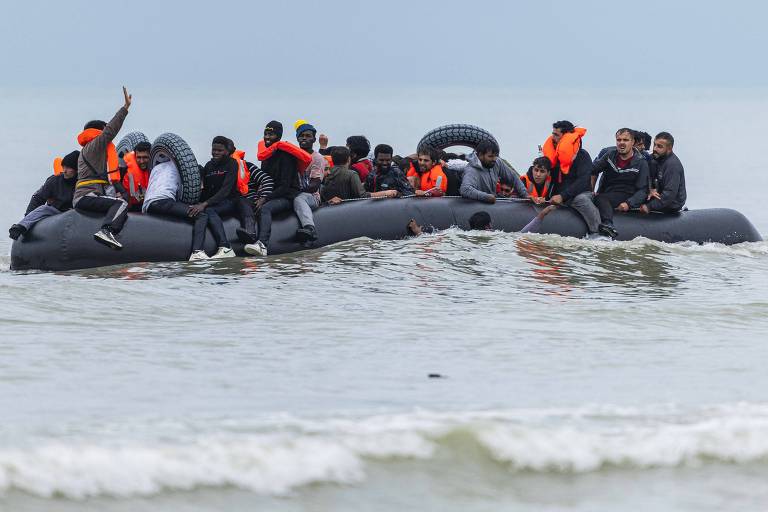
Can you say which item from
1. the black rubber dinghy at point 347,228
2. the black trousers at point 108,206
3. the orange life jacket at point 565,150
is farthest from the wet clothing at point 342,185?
the black trousers at point 108,206

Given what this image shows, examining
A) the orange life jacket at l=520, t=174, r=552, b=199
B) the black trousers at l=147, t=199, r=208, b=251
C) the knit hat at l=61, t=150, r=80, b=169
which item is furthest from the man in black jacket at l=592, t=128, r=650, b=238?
the knit hat at l=61, t=150, r=80, b=169

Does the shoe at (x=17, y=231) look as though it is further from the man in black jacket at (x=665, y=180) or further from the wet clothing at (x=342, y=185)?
the man in black jacket at (x=665, y=180)

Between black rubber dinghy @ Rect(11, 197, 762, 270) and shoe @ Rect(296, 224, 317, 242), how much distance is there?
93mm

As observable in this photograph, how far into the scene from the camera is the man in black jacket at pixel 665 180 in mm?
18094

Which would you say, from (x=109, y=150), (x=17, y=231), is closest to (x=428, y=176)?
(x=109, y=150)

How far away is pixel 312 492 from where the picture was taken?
818cm

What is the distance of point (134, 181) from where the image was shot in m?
16.8

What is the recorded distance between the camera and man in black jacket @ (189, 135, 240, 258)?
16438mm

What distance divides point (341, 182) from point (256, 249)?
182 cm

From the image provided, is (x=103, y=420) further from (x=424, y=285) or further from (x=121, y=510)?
(x=424, y=285)

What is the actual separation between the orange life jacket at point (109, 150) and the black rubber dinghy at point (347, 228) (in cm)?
59

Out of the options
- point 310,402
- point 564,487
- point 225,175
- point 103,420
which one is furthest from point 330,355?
point 225,175

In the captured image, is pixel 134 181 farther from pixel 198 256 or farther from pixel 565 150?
pixel 565 150

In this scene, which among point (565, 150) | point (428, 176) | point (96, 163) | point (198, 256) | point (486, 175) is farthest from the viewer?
point (428, 176)
